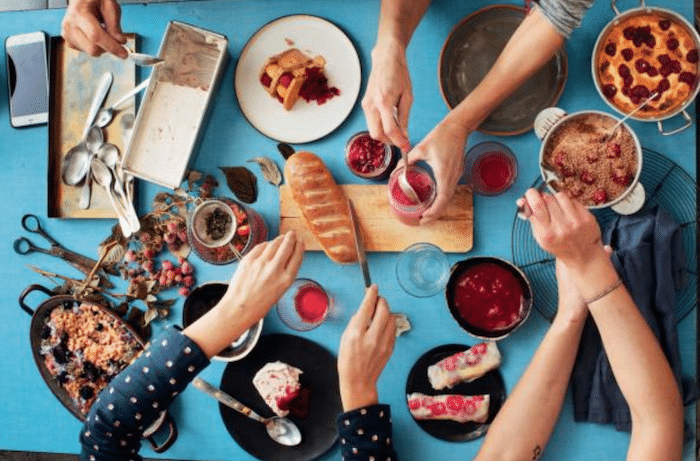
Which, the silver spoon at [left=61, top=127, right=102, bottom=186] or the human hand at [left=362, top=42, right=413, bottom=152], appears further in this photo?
the silver spoon at [left=61, top=127, right=102, bottom=186]

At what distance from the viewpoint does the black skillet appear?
5.81ft

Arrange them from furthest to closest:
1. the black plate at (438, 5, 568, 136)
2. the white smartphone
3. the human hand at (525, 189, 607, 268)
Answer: the white smartphone
the black plate at (438, 5, 568, 136)
the human hand at (525, 189, 607, 268)

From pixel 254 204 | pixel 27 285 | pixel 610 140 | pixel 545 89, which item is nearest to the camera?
pixel 610 140

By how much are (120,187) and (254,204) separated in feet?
1.21

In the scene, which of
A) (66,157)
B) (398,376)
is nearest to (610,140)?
(398,376)

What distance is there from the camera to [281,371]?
1691 mm

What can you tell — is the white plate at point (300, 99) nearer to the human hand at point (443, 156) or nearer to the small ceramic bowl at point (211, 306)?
the human hand at point (443, 156)

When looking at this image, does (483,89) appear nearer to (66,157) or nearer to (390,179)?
(390,179)

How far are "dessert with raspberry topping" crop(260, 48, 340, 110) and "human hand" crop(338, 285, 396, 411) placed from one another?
21.9 inches

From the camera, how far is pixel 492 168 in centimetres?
166

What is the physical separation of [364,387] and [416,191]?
0.48 metres

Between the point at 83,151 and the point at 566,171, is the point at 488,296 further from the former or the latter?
the point at 83,151

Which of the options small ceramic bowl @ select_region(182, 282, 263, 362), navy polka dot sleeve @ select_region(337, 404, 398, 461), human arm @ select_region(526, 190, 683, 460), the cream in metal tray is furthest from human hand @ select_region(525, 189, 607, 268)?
the cream in metal tray

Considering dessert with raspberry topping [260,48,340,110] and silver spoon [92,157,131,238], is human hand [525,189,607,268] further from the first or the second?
silver spoon [92,157,131,238]
